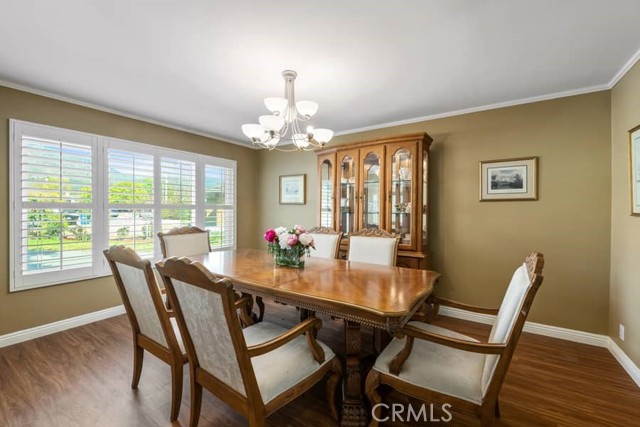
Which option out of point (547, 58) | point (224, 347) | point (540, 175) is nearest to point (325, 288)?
point (224, 347)

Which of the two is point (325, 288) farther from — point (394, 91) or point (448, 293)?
point (448, 293)

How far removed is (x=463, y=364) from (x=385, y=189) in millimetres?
2160

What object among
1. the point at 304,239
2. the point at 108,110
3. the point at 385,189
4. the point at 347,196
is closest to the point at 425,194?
the point at 385,189

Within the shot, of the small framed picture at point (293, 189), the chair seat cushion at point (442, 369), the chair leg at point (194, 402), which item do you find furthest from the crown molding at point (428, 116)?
the chair leg at point (194, 402)

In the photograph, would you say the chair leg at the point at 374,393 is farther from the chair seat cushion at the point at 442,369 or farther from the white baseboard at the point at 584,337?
the white baseboard at the point at 584,337

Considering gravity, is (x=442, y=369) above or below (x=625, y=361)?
above

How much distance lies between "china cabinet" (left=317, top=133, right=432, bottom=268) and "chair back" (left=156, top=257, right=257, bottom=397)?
2276 mm

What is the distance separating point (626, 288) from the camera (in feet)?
7.50

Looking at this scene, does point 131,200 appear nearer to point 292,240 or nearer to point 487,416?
point 292,240

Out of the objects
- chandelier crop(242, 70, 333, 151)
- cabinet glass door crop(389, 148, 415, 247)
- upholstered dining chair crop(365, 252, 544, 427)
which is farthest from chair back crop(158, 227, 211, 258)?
upholstered dining chair crop(365, 252, 544, 427)

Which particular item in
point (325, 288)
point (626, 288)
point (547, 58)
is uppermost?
point (547, 58)

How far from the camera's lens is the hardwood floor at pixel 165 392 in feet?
5.57

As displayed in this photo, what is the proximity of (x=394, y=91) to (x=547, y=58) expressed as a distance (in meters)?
1.15

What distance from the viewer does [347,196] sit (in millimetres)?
3707
